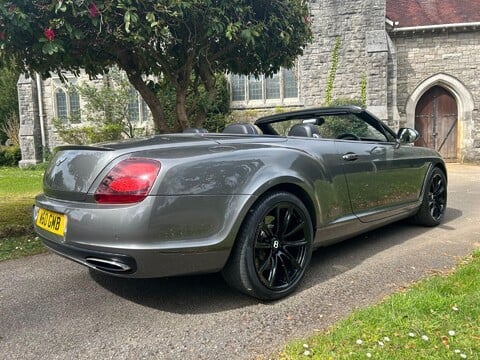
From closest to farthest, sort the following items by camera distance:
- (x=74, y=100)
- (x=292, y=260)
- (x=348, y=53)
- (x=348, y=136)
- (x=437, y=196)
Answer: (x=292, y=260), (x=348, y=136), (x=437, y=196), (x=348, y=53), (x=74, y=100)

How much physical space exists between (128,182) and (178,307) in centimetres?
99

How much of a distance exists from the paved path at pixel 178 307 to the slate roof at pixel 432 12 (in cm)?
1452

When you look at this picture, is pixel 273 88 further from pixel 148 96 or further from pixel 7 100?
pixel 7 100

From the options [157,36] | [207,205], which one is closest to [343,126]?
[157,36]

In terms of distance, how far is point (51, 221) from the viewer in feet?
9.29

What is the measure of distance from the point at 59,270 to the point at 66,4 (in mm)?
2717

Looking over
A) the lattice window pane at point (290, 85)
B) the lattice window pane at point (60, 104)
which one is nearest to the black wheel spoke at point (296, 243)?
the lattice window pane at point (290, 85)

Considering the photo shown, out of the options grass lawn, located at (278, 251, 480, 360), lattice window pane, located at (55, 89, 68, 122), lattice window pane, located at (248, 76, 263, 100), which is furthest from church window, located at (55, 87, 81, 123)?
grass lawn, located at (278, 251, 480, 360)

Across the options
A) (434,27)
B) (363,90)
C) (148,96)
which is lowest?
(148,96)

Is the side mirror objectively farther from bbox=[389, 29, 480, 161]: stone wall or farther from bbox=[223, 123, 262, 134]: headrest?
bbox=[389, 29, 480, 161]: stone wall

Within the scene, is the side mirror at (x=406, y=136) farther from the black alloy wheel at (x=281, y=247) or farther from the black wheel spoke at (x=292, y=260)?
the black wheel spoke at (x=292, y=260)

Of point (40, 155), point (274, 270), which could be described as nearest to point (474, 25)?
point (274, 270)

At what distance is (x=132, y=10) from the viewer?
173 inches

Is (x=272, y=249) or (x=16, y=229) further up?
(x=272, y=249)
